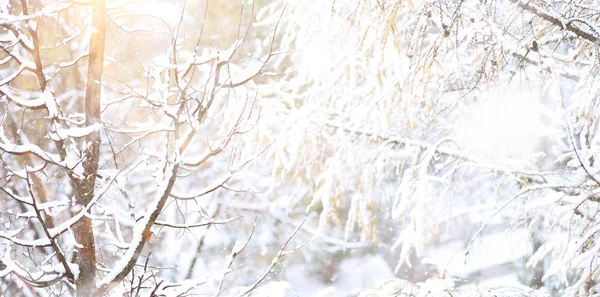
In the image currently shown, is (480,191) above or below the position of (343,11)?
below

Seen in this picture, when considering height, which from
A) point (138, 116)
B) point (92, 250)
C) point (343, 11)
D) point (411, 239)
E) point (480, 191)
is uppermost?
point (138, 116)

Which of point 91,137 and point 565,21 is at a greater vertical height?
point 91,137

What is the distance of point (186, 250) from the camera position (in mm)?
8820

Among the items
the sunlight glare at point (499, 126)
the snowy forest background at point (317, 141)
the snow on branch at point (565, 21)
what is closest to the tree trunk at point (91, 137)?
the snowy forest background at point (317, 141)

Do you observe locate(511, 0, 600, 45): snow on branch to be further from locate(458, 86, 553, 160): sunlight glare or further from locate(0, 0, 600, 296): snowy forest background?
locate(458, 86, 553, 160): sunlight glare

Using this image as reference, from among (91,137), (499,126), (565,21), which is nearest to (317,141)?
(499,126)

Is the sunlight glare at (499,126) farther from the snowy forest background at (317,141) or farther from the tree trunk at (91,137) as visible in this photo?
the tree trunk at (91,137)

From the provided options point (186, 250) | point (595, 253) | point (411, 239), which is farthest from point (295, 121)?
point (186, 250)

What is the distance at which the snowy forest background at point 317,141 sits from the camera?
2.52m

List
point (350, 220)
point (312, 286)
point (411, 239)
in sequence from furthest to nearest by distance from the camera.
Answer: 1. point (312, 286)
2. point (350, 220)
3. point (411, 239)

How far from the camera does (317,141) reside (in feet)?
16.3

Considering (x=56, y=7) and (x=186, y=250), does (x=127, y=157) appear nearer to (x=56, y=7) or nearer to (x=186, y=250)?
(x=186, y=250)

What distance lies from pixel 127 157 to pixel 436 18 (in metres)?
6.11

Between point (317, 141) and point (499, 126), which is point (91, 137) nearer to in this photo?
point (317, 141)
